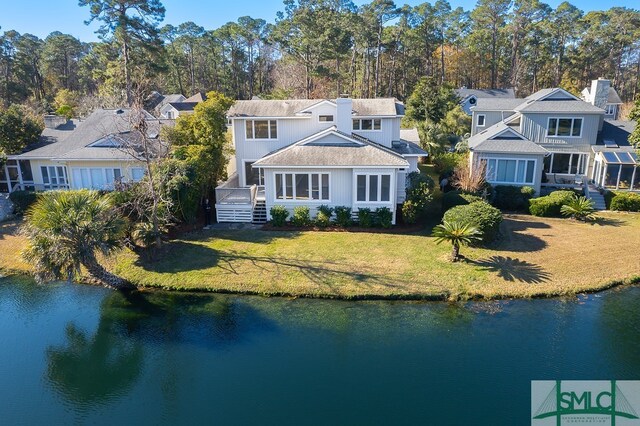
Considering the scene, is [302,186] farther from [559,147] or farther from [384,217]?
[559,147]

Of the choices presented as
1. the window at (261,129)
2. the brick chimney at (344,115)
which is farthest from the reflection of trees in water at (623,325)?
the window at (261,129)

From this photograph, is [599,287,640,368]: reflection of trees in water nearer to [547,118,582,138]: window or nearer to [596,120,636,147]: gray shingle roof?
[547,118,582,138]: window

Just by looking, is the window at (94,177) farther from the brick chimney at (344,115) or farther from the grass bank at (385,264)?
the brick chimney at (344,115)

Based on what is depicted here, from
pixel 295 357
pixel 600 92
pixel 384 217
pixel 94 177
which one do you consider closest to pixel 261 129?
pixel 384 217

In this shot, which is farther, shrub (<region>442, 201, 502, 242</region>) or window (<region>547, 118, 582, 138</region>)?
window (<region>547, 118, 582, 138</region>)

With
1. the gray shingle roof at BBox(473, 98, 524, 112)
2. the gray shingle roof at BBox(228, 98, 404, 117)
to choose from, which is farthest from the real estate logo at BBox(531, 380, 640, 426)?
the gray shingle roof at BBox(473, 98, 524, 112)

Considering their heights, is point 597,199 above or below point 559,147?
below
